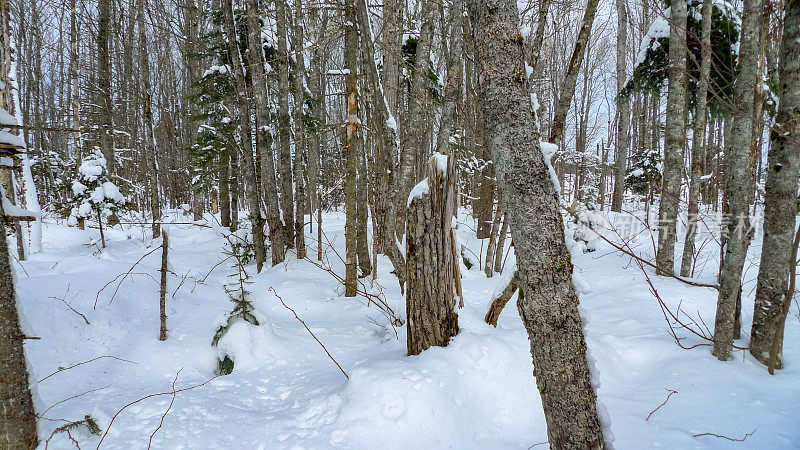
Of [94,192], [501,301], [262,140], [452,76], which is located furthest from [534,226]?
[94,192]

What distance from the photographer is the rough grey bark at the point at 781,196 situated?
108 inches

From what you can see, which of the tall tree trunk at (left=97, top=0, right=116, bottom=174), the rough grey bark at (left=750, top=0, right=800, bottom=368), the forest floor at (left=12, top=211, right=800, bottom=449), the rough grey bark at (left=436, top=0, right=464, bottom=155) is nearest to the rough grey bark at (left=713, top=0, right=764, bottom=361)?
the rough grey bark at (left=750, top=0, right=800, bottom=368)

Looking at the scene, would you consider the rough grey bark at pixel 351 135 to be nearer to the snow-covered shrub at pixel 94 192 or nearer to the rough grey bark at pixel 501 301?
the rough grey bark at pixel 501 301

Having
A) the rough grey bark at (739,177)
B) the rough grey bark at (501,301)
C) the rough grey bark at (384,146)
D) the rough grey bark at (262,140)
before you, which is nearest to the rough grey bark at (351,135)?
the rough grey bark at (384,146)

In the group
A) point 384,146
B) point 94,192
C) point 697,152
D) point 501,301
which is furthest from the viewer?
point 94,192

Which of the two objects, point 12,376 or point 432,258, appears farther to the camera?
point 432,258

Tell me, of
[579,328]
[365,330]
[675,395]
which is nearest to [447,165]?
[579,328]

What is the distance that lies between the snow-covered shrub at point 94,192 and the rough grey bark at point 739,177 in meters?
13.8

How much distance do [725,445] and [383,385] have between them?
2.18 meters

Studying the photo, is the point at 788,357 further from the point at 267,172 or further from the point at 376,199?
the point at 267,172

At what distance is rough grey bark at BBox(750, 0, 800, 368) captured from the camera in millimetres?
2744

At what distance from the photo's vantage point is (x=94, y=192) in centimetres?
1019

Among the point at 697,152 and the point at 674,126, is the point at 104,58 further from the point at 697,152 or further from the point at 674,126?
the point at 697,152

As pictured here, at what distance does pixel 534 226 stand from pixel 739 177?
10.0 feet
